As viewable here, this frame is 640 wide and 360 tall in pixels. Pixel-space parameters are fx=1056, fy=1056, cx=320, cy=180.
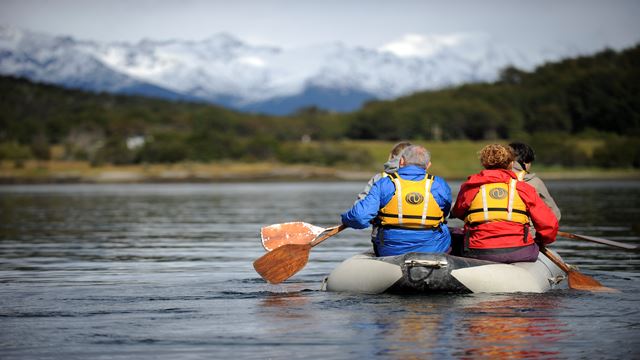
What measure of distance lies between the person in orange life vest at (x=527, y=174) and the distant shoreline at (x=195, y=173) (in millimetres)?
89197

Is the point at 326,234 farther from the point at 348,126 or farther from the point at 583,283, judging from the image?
the point at 348,126

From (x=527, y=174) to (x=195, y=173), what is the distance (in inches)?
4017

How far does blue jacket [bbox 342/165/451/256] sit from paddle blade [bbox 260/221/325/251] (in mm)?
1856

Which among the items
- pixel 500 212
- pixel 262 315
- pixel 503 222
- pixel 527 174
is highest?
pixel 527 174

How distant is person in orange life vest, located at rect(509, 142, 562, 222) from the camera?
44.5 ft

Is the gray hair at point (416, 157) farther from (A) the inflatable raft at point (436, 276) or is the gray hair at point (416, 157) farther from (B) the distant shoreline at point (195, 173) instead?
(B) the distant shoreline at point (195, 173)

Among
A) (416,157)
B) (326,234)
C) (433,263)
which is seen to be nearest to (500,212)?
(433,263)

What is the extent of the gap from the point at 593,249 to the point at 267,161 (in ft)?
342

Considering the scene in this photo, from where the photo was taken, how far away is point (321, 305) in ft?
39.9

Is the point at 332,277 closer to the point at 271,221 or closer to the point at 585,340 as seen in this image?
the point at 585,340

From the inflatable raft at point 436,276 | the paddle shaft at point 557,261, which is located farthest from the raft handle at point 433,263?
the paddle shaft at point 557,261

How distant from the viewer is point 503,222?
1285 cm

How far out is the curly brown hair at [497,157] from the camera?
42.0 ft

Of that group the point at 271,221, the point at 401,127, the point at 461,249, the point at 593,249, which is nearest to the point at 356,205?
the point at 461,249
